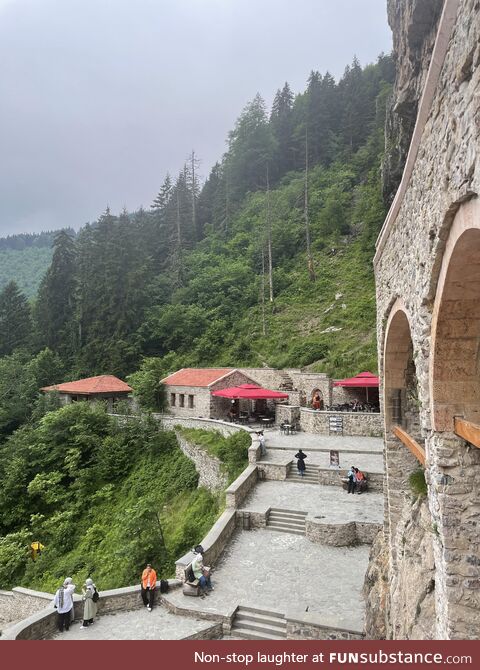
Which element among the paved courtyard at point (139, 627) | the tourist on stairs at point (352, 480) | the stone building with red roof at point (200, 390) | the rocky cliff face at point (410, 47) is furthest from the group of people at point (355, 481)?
the rocky cliff face at point (410, 47)

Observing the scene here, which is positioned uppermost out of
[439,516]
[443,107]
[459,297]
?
[443,107]

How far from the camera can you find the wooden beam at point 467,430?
12.3 ft

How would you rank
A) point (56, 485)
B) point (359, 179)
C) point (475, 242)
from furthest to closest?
point (359, 179)
point (56, 485)
point (475, 242)

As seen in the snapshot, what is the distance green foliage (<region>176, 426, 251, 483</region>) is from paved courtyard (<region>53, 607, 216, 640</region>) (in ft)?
23.2

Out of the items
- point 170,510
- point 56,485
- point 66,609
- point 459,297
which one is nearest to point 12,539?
point 56,485

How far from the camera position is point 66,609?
888 cm

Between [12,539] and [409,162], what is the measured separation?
20.6m

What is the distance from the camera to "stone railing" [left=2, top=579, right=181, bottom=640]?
328 inches

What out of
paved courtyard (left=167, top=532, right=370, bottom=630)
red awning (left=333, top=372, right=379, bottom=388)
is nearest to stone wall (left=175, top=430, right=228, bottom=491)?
paved courtyard (left=167, top=532, right=370, bottom=630)

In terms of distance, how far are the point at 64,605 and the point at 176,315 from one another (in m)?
28.6

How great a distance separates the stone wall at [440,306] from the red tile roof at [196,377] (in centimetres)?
1866

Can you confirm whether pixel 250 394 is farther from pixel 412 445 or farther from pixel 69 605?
pixel 412 445

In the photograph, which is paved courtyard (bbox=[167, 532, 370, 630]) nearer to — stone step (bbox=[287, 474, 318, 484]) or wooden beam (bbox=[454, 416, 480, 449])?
stone step (bbox=[287, 474, 318, 484])
